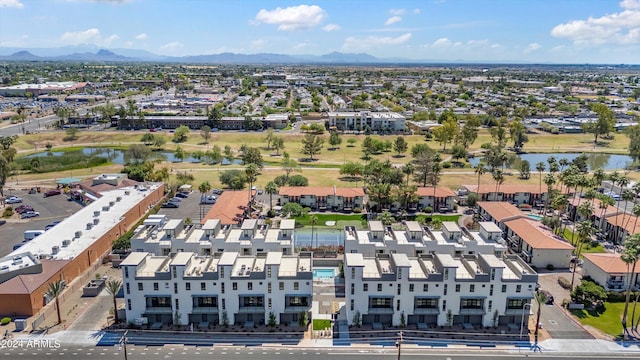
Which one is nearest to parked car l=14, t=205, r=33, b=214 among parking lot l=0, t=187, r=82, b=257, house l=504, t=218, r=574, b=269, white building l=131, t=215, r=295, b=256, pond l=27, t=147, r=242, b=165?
parking lot l=0, t=187, r=82, b=257

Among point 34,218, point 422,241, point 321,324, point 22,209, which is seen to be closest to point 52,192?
point 22,209

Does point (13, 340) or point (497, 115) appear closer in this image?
point (13, 340)

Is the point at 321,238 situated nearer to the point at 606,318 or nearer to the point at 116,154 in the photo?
the point at 606,318

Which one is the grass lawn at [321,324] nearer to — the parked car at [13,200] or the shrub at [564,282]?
the shrub at [564,282]

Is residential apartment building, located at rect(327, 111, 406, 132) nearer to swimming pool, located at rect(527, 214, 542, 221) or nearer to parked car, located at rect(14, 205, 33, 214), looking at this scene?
swimming pool, located at rect(527, 214, 542, 221)

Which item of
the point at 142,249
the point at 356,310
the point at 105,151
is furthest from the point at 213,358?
the point at 105,151

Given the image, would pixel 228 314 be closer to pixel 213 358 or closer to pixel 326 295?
pixel 213 358

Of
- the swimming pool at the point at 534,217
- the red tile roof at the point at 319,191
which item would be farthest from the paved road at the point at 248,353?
the red tile roof at the point at 319,191
